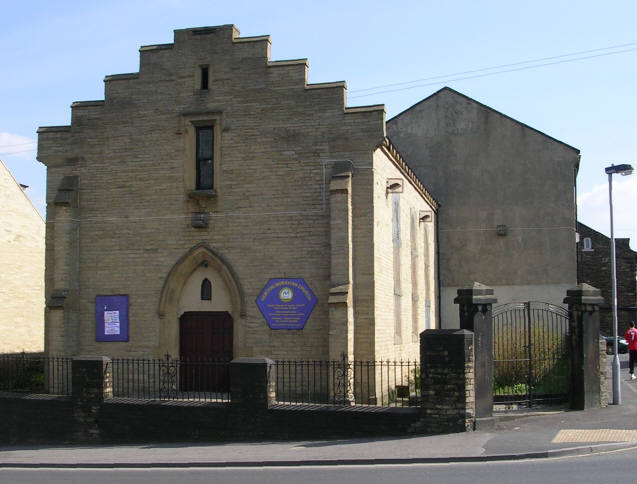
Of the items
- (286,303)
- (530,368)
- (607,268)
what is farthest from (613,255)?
(607,268)

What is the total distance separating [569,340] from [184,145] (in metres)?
10.5

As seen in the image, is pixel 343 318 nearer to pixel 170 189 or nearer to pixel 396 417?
pixel 396 417

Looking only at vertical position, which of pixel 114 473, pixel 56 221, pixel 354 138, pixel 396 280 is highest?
pixel 354 138

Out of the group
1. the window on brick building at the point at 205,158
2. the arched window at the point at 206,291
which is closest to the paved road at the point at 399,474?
the arched window at the point at 206,291

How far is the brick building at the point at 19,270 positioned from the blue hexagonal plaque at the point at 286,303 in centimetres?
1587

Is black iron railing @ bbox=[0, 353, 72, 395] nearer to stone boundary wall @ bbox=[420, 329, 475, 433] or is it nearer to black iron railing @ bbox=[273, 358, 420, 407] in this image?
black iron railing @ bbox=[273, 358, 420, 407]

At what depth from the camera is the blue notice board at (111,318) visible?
19.9 meters

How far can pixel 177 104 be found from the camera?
65.7ft

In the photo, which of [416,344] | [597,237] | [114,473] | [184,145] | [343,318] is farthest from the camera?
[597,237]

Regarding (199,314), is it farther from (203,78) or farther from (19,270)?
(19,270)

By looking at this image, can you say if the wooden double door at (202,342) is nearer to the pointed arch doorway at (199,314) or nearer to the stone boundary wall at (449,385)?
the pointed arch doorway at (199,314)

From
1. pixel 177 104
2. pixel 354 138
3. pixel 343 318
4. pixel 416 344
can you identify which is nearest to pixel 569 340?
pixel 343 318

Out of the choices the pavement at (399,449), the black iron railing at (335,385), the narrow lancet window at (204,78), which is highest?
the narrow lancet window at (204,78)

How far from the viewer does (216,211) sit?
64.4 feet
